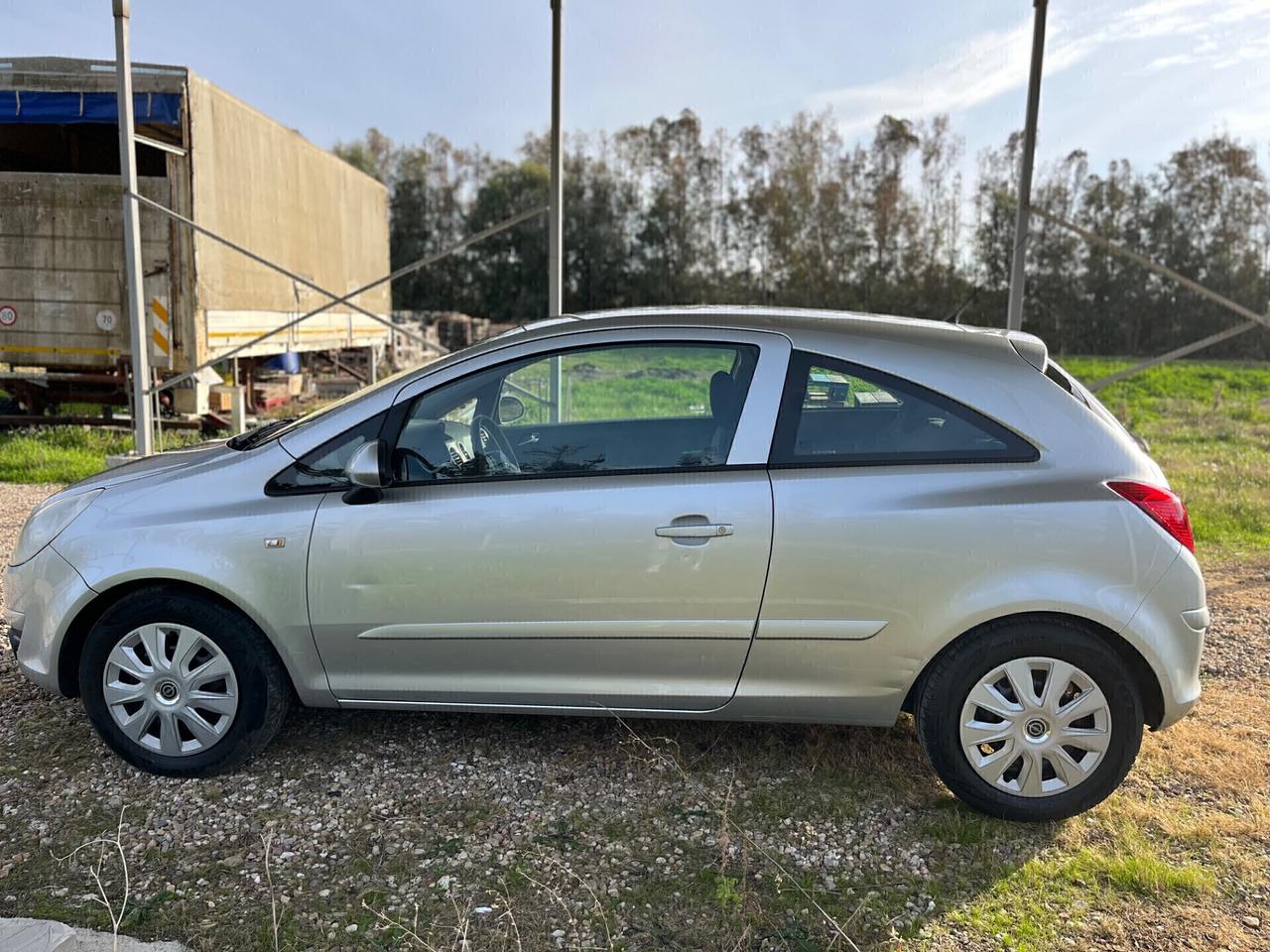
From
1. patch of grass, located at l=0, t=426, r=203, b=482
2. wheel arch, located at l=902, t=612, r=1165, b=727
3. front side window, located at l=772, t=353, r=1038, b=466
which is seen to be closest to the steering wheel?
front side window, located at l=772, t=353, r=1038, b=466

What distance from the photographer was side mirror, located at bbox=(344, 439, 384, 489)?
2.97 metres

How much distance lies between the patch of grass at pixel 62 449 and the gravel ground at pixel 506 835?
17.4 feet

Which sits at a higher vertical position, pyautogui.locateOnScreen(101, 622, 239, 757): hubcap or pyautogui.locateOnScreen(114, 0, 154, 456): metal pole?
pyautogui.locateOnScreen(114, 0, 154, 456): metal pole

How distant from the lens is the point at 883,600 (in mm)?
2889

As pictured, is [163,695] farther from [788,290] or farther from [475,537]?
[788,290]

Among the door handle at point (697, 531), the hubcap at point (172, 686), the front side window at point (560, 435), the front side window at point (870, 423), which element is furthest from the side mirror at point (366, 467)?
the front side window at point (870, 423)

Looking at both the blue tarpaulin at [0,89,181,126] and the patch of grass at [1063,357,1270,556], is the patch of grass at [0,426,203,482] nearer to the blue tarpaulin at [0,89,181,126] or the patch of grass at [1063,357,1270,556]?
the blue tarpaulin at [0,89,181,126]

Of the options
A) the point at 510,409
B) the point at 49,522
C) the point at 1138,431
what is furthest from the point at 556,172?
the point at 1138,431

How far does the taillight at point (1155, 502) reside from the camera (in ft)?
9.29

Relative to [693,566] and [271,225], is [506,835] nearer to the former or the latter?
[693,566]

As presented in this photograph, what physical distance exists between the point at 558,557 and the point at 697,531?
435 millimetres

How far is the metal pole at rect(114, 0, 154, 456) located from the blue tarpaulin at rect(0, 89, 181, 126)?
138 cm

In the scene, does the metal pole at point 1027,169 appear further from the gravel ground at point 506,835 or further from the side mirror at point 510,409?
the gravel ground at point 506,835

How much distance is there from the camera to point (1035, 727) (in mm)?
2906
